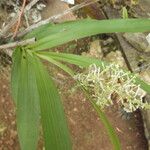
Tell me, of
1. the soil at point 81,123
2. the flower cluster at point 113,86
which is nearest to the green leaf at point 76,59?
the flower cluster at point 113,86

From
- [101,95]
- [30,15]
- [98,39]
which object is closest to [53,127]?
[101,95]

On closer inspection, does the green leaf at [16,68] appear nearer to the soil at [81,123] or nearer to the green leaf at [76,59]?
the green leaf at [76,59]

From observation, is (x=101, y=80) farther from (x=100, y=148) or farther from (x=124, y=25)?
(x=100, y=148)

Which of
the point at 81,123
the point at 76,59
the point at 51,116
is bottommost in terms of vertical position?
the point at 81,123

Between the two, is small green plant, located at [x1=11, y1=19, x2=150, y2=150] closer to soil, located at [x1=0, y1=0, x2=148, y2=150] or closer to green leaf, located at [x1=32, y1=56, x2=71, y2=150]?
green leaf, located at [x1=32, y1=56, x2=71, y2=150]

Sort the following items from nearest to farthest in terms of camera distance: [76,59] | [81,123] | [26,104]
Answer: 1. [26,104]
2. [76,59]
3. [81,123]

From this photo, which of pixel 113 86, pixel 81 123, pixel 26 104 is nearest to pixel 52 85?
pixel 26 104

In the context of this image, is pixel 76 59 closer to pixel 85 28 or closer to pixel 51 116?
pixel 85 28
